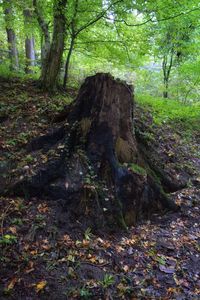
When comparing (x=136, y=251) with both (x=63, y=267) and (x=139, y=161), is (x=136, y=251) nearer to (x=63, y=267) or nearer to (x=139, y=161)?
(x=63, y=267)

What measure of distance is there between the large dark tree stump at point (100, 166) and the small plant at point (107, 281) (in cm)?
89

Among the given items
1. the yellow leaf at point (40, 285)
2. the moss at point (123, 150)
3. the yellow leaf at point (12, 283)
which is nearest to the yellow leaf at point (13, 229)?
the yellow leaf at point (12, 283)

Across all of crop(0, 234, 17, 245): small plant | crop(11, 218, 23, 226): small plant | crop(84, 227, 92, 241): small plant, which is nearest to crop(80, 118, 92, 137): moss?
crop(84, 227, 92, 241): small plant

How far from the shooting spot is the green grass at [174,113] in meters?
9.31

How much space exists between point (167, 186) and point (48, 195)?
255 cm

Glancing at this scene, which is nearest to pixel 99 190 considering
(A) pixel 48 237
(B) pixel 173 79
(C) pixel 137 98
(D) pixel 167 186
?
(A) pixel 48 237

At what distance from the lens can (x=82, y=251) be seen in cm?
362

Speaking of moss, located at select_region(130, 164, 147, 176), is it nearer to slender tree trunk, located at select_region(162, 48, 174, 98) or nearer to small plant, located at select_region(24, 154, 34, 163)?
small plant, located at select_region(24, 154, 34, 163)

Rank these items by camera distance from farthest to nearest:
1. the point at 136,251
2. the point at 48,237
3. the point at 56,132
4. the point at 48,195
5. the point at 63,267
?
the point at 56,132
the point at 48,195
the point at 136,251
the point at 48,237
the point at 63,267

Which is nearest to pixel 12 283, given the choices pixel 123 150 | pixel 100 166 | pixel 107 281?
pixel 107 281

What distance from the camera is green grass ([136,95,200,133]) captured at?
931 cm

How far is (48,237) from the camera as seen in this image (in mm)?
3668

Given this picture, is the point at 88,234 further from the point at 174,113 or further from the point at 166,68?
the point at 166,68

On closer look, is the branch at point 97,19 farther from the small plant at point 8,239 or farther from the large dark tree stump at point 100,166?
the small plant at point 8,239
